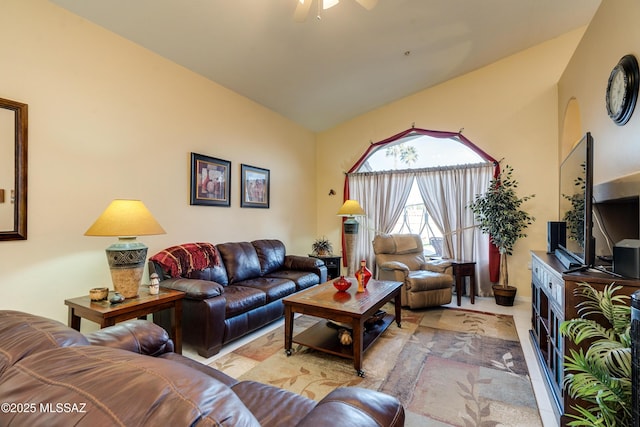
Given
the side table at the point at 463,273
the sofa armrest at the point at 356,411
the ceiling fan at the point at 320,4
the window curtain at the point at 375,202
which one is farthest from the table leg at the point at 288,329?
the window curtain at the point at 375,202

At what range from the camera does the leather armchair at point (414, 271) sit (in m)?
3.80

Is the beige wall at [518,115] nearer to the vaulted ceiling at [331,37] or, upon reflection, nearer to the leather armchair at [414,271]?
the vaulted ceiling at [331,37]

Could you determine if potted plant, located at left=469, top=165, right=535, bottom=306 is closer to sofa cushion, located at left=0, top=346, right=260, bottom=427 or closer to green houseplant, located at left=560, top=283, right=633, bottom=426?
green houseplant, located at left=560, top=283, right=633, bottom=426

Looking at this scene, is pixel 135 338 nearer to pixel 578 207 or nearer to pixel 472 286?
pixel 578 207

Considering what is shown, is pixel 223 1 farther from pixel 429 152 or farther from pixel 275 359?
pixel 429 152

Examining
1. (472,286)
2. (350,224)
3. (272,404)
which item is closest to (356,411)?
(272,404)

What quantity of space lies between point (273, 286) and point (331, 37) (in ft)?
9.09

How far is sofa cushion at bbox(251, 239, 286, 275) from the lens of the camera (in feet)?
13.1

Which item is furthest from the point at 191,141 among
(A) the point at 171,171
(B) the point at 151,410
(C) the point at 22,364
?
(B) the point at 151,410

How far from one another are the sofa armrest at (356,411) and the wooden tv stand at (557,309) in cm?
131

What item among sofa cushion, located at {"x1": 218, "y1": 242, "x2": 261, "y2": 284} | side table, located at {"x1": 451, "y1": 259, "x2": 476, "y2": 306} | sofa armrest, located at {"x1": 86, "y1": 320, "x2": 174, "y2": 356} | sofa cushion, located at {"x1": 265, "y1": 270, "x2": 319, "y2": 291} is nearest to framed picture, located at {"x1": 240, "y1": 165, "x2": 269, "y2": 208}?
sofa cushion, located at {"x1": 218, "y1": 242, "x2": 261, "y2": 284}

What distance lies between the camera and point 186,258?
3045 mm

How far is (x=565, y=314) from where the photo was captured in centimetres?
168

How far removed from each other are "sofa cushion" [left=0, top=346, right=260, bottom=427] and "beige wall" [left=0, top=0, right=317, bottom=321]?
2.21m
